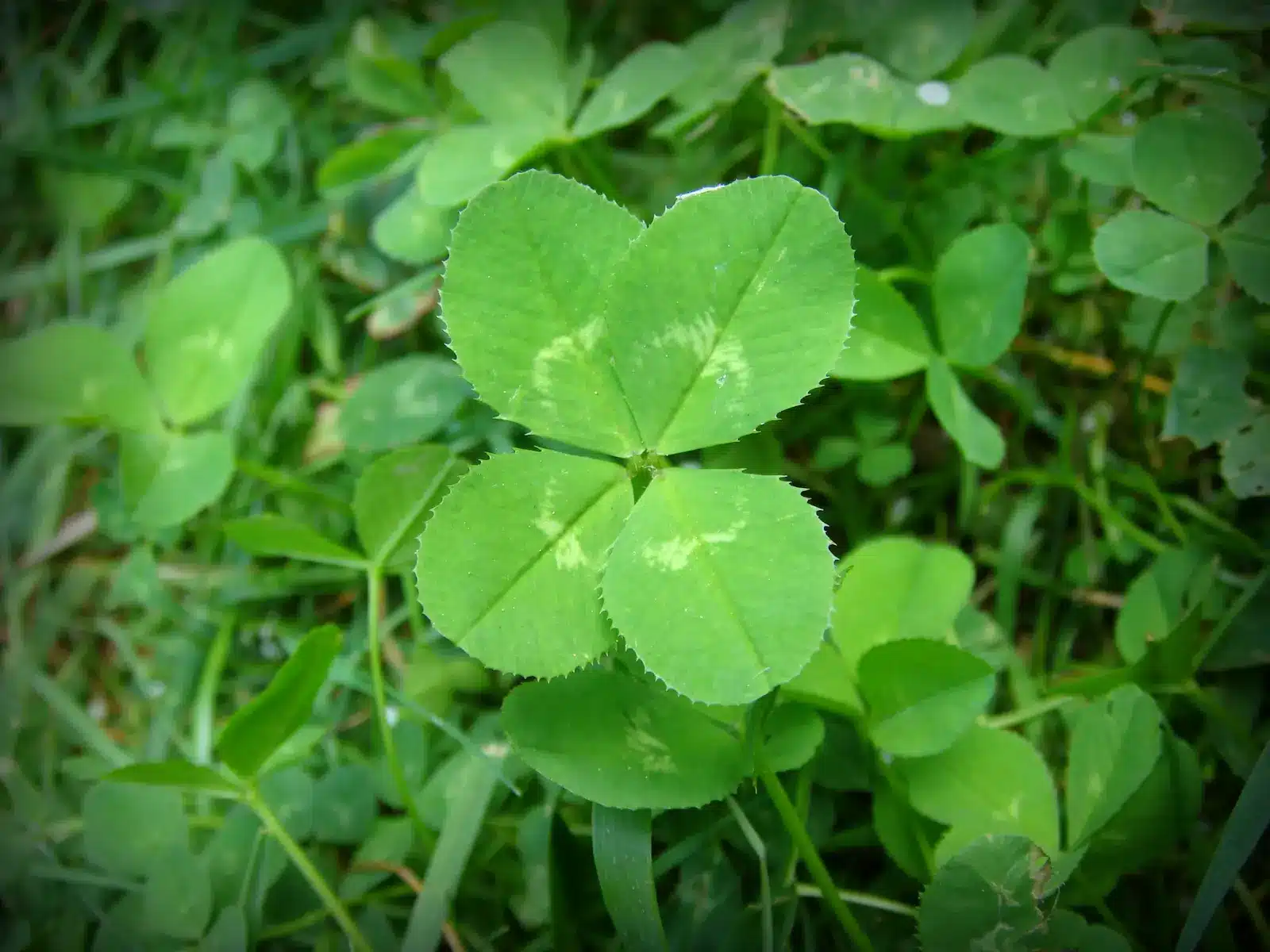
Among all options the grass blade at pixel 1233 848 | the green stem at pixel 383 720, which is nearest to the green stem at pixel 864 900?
the grass blade at pixel 1233 848

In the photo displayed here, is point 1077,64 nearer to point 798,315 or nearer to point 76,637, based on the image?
point 798,315

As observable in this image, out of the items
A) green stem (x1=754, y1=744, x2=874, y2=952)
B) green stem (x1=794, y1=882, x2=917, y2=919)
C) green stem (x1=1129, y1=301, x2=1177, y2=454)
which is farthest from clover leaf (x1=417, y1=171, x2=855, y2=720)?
green stem (x1=1129, y1=301, x2=1177, y2=454)

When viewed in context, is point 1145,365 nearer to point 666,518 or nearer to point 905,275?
point 905,275

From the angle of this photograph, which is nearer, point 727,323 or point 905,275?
point 727,323

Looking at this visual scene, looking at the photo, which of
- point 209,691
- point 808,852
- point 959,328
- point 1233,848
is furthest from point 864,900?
point 209,691

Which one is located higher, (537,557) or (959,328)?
(959,328)

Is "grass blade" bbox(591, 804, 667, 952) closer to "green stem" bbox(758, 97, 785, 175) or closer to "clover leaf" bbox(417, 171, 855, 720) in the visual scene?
"clover leaf" bbox(417, 171, 855, 720)
